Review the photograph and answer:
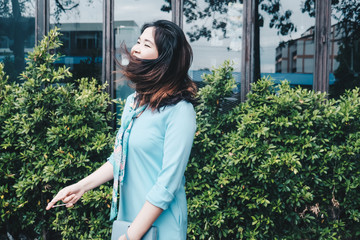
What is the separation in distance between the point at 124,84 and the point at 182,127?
141 inches

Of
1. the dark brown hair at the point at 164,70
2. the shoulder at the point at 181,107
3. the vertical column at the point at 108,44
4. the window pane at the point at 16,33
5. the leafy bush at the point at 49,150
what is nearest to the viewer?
the shoulder at the point at 181,107

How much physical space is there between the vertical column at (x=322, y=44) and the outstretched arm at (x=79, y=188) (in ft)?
12.7

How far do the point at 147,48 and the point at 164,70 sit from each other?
0.15 meters

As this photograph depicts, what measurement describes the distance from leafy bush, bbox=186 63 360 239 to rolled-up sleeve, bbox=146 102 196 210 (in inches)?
88.8

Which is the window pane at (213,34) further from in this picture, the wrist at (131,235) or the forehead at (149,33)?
the wrist at (131,235)

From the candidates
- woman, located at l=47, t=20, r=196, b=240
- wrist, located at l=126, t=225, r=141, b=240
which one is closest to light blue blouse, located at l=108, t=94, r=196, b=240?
woman, located at l=47, t=20, r=196, b=240

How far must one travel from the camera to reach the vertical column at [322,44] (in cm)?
487

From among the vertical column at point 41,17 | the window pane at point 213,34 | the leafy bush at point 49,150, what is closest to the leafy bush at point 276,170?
the window pane at point 213,34

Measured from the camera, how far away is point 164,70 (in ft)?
5.62

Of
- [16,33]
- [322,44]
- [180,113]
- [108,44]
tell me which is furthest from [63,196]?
[322,44]

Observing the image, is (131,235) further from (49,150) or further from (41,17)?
(41,17)

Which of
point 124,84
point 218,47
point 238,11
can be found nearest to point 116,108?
point 124,84

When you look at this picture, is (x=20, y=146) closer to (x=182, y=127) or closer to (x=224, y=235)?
(x=224, y=235)

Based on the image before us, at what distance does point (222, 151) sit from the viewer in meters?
3.95
